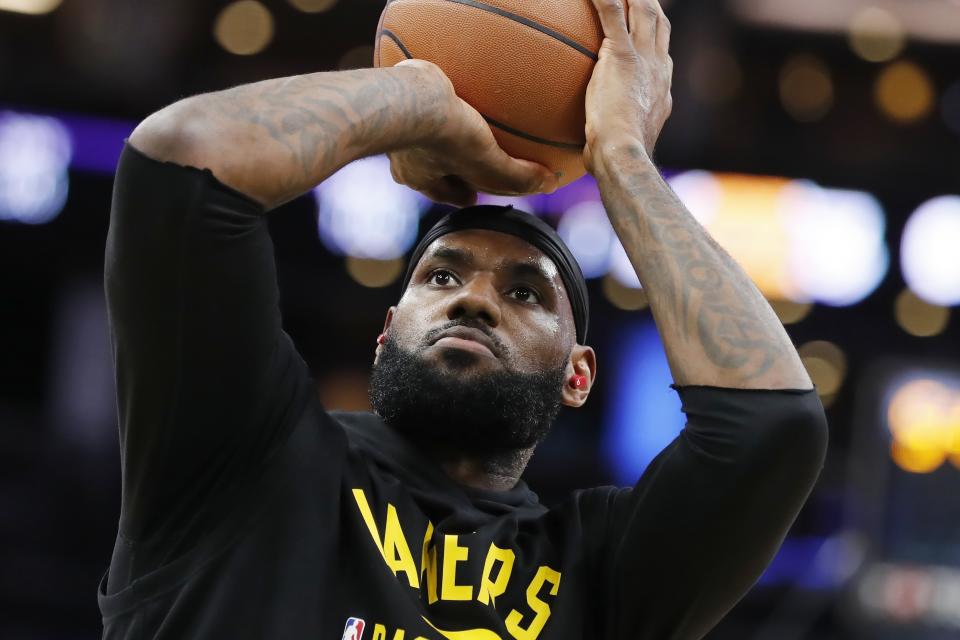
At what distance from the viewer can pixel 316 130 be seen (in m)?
2.29

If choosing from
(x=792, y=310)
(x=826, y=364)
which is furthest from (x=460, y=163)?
(x=826, y=364)

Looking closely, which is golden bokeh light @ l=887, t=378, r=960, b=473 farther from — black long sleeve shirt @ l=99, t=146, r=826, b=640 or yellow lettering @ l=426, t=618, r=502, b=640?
yellow lettering @ l=426, t=618, r=502, b=640

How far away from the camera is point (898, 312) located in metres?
11.9

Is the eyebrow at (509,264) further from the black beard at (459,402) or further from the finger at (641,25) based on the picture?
the finger at (641,25)

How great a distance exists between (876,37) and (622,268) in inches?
203

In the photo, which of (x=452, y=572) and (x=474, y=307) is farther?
(x=474, y=307)

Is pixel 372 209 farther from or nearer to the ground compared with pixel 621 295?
farther from the ground

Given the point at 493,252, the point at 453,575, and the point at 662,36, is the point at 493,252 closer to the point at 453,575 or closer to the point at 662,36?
the point at 662,36

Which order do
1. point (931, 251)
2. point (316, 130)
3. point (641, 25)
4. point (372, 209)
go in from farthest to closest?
point (931, 251)
point (372, 209)
point (641, 25)
point (316, 130)

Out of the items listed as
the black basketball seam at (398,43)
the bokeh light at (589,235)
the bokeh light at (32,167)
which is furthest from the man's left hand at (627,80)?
the bokeh light at (32,167)

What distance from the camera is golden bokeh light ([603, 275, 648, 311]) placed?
1134 cm

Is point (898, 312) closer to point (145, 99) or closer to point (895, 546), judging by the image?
point (895, 546)

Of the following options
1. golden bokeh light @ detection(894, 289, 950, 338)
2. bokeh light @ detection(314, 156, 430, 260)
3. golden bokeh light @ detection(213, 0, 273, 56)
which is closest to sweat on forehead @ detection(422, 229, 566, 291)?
bokeh light @ detection(314, 156, 430, 260)

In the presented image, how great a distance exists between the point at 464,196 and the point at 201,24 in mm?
9536
